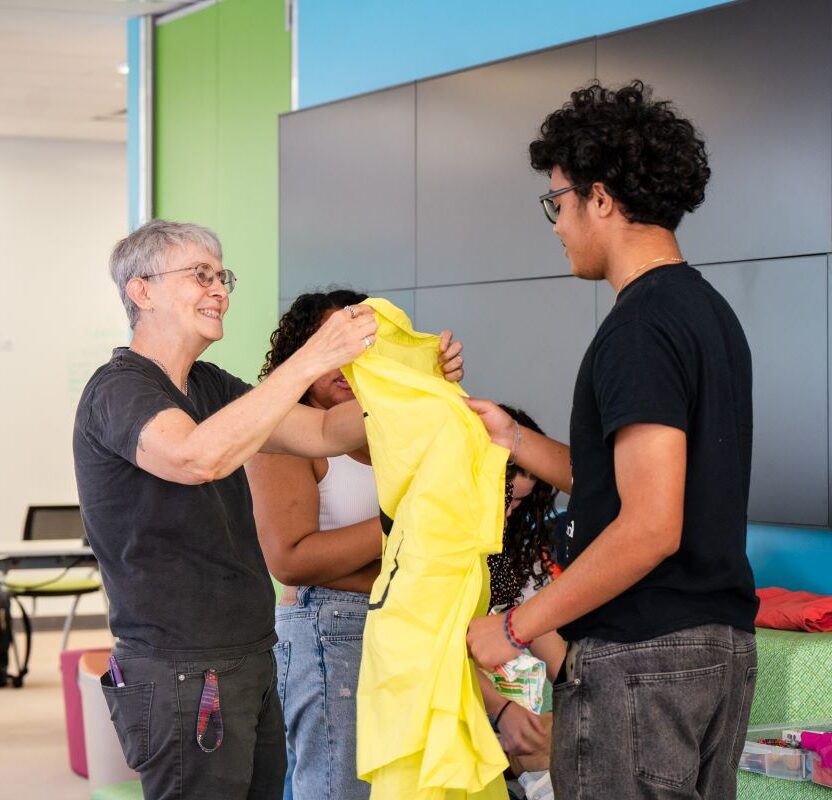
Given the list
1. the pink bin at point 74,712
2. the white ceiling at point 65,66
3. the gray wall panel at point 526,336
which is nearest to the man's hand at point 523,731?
the gray wall panel at point 526,336

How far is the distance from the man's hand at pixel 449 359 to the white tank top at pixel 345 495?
0.31 metres

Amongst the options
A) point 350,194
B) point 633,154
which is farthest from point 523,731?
point 350,194

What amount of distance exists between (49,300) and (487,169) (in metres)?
5.68

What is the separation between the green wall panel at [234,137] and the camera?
5.73 metres

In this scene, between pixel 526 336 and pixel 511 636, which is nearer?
pixel 511 636

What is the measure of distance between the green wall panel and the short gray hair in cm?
343

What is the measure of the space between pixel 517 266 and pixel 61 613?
241 inches

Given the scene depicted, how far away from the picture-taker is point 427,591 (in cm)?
192

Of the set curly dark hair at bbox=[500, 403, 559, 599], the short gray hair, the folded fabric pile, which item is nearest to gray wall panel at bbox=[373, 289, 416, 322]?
curly dark hair at bbox=[500, 403, 559, 599]

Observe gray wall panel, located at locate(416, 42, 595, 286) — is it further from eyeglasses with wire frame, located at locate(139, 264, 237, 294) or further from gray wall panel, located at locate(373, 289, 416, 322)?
eyeglasses with wire frame, located at locate(139, 264, 237, 294)

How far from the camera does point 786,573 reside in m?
3.44

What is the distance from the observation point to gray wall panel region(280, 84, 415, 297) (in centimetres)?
452

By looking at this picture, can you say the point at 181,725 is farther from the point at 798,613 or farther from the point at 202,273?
the point at 798,613

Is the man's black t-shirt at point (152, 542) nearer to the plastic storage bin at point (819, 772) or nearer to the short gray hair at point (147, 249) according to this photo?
the short gray hair at point (147, 249)
